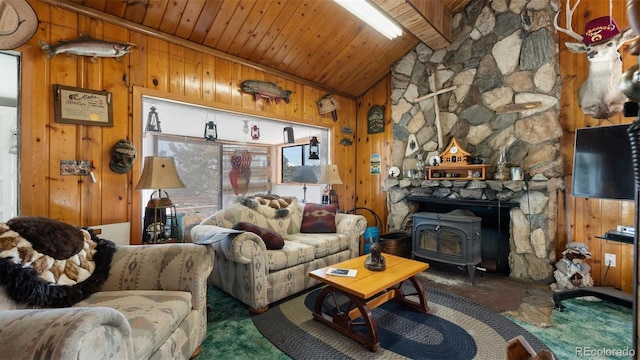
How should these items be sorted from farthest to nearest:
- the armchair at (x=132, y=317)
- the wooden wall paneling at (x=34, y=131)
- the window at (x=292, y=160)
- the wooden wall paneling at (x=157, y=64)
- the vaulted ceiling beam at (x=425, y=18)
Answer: the window at (x=292, y=160), the vaulted ceiling beam at (x=425, y=18), the wooden wall paneling at (x=157, y=64), the wooden wall paneling at (x=34, y=131), the armchair at (x=132, y=317)

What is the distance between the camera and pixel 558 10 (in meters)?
2.87

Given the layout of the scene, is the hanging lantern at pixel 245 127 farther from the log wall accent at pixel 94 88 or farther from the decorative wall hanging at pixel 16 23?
the decorative wall hanging at pixel 16 23

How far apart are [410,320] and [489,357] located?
0.56m

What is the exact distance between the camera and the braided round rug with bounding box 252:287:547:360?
5.81ft

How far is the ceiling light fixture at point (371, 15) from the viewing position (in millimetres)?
2525

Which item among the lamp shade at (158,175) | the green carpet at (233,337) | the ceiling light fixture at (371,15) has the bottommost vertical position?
the green carpet at (233,337)

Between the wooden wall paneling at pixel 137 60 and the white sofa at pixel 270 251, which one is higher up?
the wooden wall paneling at pixel 137 60

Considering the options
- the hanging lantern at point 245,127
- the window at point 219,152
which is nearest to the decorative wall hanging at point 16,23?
the window at point 219,152

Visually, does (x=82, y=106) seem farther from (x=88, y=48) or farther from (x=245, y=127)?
(x=245, y=127)

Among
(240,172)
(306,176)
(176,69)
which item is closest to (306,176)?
(306,176)

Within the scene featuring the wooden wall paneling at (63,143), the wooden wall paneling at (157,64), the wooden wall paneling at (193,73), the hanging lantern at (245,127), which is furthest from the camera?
the hanging lantern at (245,127)

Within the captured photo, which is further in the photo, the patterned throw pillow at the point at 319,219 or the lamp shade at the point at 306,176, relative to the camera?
the lamp shade at the point at 306,176

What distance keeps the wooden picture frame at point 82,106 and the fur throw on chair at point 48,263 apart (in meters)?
1.02

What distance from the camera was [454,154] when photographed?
3438 mm
